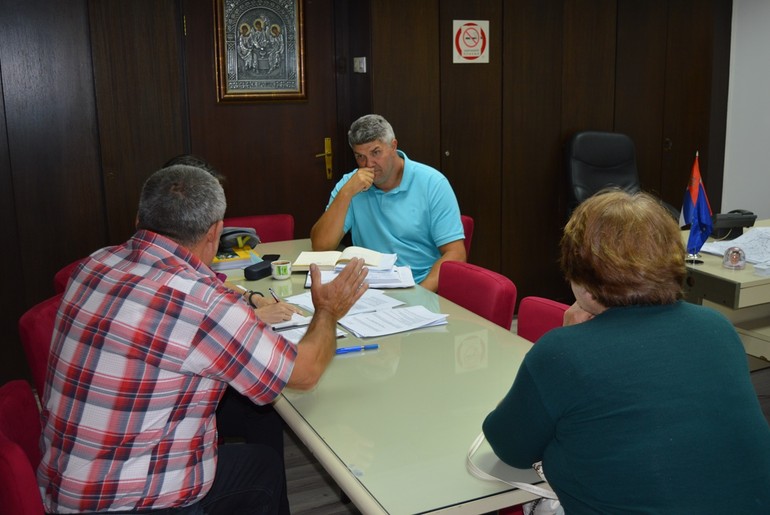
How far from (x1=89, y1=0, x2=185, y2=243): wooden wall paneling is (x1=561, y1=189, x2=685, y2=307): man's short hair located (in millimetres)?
3558

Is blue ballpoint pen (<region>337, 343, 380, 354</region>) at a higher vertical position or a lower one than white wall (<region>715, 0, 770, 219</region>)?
lower

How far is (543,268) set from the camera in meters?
5.53

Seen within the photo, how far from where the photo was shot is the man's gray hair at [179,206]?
180 centimetres

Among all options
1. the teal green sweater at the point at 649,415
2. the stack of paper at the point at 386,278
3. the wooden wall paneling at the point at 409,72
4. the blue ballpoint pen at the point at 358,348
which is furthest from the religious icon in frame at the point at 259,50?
the teal green sweater at the point at 649,415

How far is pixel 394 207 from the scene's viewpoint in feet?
11.5

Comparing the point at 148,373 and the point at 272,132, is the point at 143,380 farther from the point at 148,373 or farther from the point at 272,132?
the point at 272,132

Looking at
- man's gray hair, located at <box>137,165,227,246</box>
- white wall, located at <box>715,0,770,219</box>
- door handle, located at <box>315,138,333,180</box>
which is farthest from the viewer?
white wall, located at <box>715,0,770,219</box>

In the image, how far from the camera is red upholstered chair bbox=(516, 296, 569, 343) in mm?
2215

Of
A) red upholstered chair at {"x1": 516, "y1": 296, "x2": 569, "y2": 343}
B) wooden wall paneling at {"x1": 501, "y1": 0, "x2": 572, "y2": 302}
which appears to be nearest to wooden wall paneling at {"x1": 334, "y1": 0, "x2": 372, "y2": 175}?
wooden wall paneling at {"x1": 501, "y1": 0, "x2": 572, "y2": 302}

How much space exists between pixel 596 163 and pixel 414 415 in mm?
3899

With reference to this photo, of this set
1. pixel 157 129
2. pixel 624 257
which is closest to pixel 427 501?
pixel 624 257

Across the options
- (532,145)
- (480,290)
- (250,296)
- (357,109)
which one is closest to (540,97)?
(532,145)

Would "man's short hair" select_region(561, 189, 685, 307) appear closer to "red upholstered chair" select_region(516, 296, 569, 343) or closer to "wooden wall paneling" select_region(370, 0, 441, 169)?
"red upholstered chair" select_region(516, 296, 569, 343)

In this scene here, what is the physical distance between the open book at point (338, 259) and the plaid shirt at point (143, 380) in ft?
4.47
